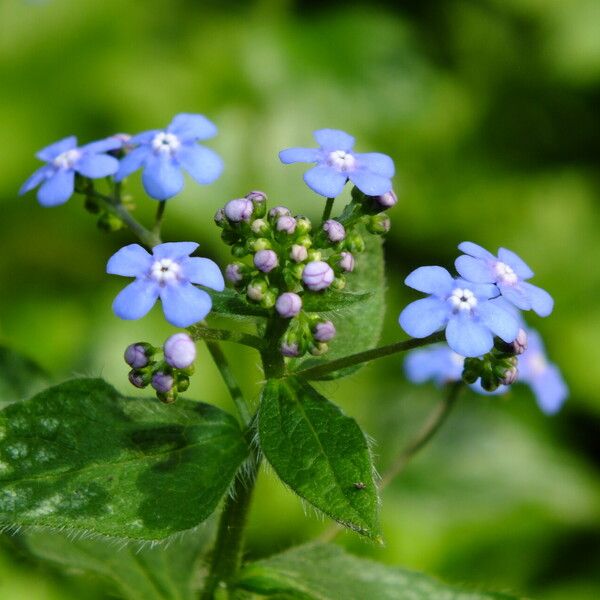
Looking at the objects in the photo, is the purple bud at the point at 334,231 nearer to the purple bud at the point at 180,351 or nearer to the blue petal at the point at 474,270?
the blue petal at the point at 474,270

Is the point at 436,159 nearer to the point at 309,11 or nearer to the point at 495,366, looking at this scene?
the point at 309,11

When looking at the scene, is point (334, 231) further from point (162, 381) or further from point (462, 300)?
point (162, 381)

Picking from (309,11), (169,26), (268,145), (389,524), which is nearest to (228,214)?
(389,524)

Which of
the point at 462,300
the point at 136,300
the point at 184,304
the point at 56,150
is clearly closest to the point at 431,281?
the point at 462,300

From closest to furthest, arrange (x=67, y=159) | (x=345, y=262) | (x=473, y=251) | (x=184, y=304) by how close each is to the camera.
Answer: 1. (x=184, y=304)
2. (x=345, y=262)
3. (x=473, y=251)
4. (x=67, y=159)

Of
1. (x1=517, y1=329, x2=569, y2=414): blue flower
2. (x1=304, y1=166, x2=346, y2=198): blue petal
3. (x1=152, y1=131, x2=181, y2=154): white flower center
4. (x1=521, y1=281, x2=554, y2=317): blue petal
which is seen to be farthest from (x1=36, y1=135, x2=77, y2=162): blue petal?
(x1=517, y1=329, x2=569, y2=414): blue flower

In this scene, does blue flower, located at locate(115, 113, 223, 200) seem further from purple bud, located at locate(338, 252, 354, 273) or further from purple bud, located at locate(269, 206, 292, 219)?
purple bud, located at locate(338, 252, 354, 273)

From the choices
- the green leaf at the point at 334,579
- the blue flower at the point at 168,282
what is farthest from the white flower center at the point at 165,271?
the green leaf at the point at 334,579
